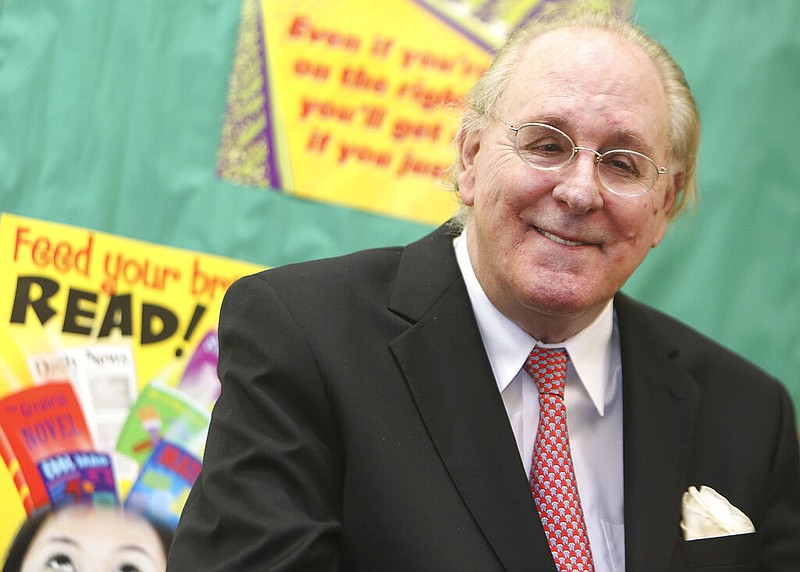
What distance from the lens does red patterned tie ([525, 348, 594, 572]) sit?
60.2 inches

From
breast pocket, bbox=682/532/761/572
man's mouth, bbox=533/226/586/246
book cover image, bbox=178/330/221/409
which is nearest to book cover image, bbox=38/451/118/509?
book cover image, bbox=178/330/221/409

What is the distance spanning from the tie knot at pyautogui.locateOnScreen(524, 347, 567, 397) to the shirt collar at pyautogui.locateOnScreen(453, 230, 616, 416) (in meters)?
0.02

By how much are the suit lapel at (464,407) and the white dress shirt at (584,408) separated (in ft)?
0.16

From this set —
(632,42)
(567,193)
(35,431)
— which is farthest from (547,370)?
(35,431)

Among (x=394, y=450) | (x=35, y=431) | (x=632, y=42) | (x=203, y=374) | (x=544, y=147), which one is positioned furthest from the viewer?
(x=203, y=374)

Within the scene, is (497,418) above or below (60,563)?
above

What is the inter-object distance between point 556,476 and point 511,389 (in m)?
0.16

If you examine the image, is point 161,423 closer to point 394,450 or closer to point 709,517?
point 394,450

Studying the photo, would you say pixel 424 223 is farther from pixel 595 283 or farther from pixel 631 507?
pixel 631 507

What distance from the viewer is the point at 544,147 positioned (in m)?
1.60

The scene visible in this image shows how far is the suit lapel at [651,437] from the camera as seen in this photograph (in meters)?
1.59

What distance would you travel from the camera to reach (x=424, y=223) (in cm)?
218

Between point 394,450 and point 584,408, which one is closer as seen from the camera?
point 394,450

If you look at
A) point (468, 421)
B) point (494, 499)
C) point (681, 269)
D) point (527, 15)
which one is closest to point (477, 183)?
point (468, 421)
